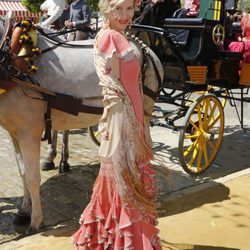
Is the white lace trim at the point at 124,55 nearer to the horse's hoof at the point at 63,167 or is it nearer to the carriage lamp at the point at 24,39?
the carriage lamp at the point at 24,39

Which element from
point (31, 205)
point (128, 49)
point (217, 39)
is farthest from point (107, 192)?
point (217, 39)

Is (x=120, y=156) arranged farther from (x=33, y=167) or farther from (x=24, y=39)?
(x=24, y=39)

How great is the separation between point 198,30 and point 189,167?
70.4 inches

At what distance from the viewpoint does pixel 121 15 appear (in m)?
2.41

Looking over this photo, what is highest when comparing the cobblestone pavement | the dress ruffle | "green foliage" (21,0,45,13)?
"green foliage" (21,0,45,13)

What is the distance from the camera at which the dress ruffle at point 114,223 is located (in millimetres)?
2680

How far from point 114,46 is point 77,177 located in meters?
2.97

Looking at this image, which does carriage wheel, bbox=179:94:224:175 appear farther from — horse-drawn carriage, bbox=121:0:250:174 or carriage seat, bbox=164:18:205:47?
carriage seat, bbox=164:18:205:47

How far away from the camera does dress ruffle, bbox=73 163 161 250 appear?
2680 mm

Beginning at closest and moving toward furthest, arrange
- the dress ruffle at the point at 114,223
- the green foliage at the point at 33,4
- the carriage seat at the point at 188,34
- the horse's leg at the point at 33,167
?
the dress ruffle at the point at 114,223 → the horse's leg at the point at 33,167 → the carriage seat at the point at 188,34 → the green foliage at the point at 33,4

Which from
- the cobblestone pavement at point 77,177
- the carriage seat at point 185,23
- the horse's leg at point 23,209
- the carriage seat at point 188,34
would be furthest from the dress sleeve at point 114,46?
the carriage seat at point 185,23

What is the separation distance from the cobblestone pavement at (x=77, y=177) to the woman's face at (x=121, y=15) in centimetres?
133

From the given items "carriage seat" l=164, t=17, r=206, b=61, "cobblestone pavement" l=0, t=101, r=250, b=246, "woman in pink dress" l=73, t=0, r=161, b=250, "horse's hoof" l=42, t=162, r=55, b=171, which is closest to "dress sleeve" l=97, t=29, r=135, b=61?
"woman in pink dress" l=73, t=0, r=161, b=250

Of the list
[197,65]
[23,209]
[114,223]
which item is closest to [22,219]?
[23,209]
